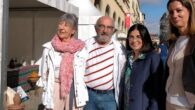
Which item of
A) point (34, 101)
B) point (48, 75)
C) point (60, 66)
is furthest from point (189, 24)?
point (34, 101)

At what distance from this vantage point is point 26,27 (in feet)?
36.0

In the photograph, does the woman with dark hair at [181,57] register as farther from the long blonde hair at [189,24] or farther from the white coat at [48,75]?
the white coat at [48,75]

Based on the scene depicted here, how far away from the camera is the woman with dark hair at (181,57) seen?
3119 mm

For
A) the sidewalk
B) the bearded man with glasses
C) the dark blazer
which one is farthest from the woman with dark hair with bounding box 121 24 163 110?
the sidewalk

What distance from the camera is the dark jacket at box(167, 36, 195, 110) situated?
3.06 meters

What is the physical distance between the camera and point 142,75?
3877mm

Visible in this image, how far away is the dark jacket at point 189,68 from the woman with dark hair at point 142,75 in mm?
667

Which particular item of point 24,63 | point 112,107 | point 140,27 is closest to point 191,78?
point 140,27

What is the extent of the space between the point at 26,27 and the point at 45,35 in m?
0.68

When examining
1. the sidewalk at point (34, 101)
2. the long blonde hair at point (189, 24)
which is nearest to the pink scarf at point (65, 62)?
the long blonde hair at point (189, 24)

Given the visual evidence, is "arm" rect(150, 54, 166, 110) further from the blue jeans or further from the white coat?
the white coat

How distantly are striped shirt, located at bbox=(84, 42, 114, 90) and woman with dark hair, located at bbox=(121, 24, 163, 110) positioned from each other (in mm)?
268

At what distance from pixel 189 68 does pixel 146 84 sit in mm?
852

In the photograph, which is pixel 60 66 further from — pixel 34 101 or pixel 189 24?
pixel 34 101
